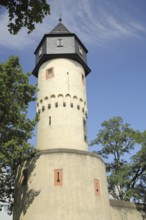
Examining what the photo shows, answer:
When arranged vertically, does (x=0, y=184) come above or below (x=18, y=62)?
below

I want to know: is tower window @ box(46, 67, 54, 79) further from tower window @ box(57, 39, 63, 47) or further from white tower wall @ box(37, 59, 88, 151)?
tower window @ box(57, 39, 63, 47)

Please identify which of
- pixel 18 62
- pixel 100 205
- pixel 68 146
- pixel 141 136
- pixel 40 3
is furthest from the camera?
pixel 141 136

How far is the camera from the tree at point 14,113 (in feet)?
55.6

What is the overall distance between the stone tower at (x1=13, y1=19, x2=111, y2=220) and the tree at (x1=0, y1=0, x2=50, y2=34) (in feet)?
46.7

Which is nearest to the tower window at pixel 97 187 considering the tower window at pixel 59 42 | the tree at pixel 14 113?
the tree at pixel 14 113

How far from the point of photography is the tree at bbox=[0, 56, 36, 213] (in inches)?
667

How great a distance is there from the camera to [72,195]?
1867cm

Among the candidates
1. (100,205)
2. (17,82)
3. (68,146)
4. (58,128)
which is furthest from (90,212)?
(17,82)

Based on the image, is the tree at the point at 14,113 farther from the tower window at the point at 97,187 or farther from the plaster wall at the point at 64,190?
the tower window at the point at 97,187

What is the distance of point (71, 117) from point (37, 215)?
815cm

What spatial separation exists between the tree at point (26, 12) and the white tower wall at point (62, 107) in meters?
16.3

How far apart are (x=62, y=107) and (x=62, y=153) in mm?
4650

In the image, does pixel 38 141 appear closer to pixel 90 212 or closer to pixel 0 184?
pixel 0 184

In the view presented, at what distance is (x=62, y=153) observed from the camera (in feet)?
66.0
